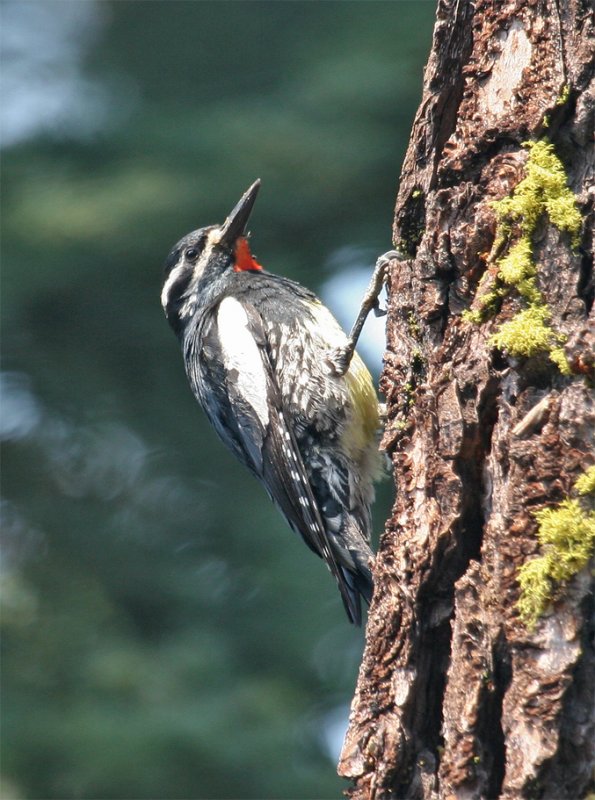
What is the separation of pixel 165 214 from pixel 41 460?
122cm

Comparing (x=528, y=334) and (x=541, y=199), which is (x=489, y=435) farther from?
(x=541, y=199)

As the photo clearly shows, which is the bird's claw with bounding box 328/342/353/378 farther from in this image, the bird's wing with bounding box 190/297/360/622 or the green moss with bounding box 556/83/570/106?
the green moss with bounding box 556/83/570/106

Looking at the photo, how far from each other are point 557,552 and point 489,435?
264mm

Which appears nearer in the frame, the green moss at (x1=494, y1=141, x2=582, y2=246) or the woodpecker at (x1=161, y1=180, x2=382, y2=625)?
the green moss at (x1=494, y1=141, x2=582, y2=246)

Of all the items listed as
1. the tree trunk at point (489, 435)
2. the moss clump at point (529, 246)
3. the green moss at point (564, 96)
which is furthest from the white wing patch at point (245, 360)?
the green moss at point (564, 96)

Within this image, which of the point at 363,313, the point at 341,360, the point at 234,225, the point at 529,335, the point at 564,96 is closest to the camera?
the point at 529,335

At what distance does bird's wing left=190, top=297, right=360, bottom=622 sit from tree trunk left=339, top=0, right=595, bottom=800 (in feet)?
4.57

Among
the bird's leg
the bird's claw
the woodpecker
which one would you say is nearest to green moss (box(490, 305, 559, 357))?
the bird's leg

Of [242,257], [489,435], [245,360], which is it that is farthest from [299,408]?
[489,435]

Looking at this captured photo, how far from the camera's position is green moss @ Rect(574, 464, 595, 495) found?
1778 millimetres

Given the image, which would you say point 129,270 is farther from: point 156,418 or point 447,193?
point 447,193

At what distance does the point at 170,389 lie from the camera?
198 inches

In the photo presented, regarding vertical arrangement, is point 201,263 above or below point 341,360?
above

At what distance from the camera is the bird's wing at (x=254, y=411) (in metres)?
3.63
